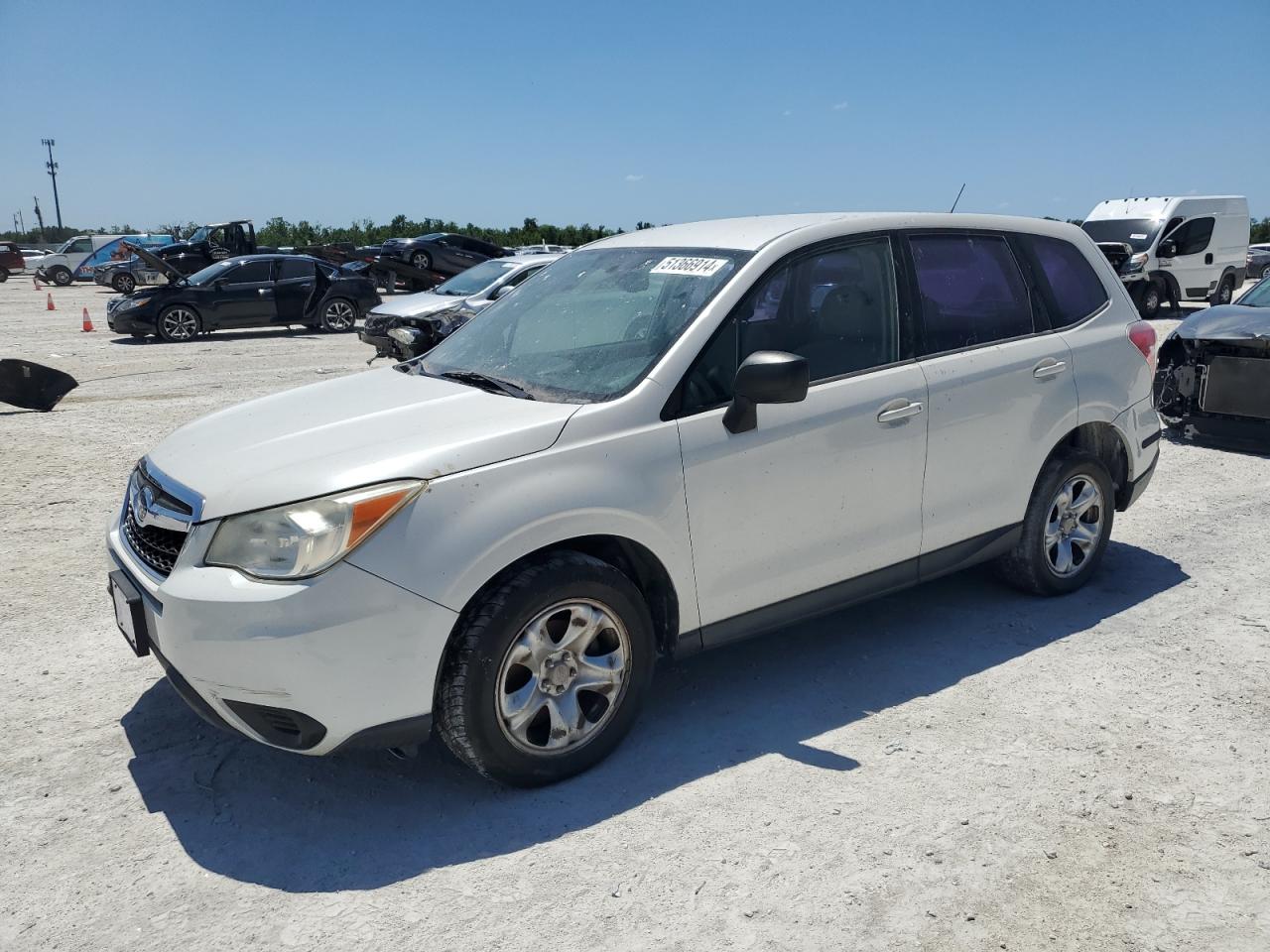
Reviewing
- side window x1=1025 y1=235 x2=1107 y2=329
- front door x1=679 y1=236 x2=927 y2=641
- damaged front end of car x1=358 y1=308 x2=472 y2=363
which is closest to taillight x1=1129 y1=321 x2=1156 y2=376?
side window x1=1025 y1=235 x2=1107 y2=329

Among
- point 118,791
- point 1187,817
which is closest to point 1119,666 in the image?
point 1187,817

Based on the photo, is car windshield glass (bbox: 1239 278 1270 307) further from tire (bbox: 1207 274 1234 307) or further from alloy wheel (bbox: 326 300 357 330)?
alloy wheel (bbox: 326 300 357 330)

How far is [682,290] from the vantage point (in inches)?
154

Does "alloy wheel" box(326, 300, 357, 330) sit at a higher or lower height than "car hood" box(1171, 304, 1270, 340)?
lower

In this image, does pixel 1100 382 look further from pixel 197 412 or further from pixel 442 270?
pixel 442 270

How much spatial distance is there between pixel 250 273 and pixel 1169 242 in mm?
17257

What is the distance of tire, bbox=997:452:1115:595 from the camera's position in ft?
15.7

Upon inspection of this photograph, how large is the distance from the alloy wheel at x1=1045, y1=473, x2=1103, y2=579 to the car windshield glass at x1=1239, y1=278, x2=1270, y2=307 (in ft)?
14.9

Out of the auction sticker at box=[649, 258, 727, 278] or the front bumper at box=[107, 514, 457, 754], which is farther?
the auction sticker at box=[649, 258, 727, 278]

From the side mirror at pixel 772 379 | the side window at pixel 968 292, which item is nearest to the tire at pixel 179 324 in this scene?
the side window at pixel 968 292

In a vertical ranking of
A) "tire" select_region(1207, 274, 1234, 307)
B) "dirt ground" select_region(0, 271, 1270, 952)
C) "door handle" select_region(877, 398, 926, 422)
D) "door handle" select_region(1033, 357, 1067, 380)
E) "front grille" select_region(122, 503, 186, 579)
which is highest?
"door handle" select_region(1033, 357, 1067, 380)

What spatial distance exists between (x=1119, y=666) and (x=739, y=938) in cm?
240

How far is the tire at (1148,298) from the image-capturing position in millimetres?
19828

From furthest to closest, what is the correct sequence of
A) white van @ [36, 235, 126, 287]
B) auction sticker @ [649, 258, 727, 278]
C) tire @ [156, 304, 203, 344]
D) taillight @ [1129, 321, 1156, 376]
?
1. white van @ [36, 235, 126, 287]
2. tire @ [156, 304, 203, 344]
3. taillight @ [1129, 321, 1156, 376]
4. auction sticker @ [649, 258, 727, 278]
